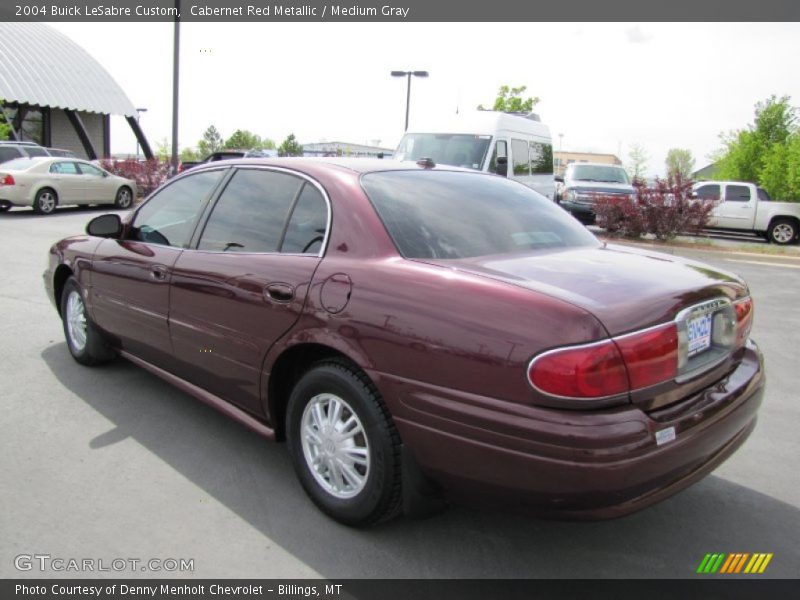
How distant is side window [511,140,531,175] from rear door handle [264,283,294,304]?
10.5 m

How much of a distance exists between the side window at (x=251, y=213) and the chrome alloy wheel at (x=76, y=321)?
1.77 metres

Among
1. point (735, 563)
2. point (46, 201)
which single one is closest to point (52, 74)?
point (46, 201)

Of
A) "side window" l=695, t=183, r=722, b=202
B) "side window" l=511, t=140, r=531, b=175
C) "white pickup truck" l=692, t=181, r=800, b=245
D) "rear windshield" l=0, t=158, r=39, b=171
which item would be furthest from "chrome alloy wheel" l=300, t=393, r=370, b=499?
"side window" l=695, t=183, r=722, b=202

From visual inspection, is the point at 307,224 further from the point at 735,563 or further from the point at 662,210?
the point at 662,210

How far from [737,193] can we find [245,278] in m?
17.7

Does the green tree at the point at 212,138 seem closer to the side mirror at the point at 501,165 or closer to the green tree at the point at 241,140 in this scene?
the green tree at the point at 241,140

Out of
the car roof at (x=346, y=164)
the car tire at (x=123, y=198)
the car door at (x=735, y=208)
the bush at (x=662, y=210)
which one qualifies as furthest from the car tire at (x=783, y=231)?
the car tire at (x=123, y=198)

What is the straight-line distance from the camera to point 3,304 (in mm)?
6648

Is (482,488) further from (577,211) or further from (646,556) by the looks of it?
(577,211)

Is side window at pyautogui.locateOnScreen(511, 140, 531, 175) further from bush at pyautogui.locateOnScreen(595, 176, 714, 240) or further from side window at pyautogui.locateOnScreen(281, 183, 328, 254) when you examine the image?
side window at pyautogui.locateOnScreen(281, 183, 328, 254)

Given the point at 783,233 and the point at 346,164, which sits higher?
the point at 346,164

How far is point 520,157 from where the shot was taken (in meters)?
13.2

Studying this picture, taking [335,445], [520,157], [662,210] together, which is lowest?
[335,445]

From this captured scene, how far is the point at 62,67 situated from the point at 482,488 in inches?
1725
